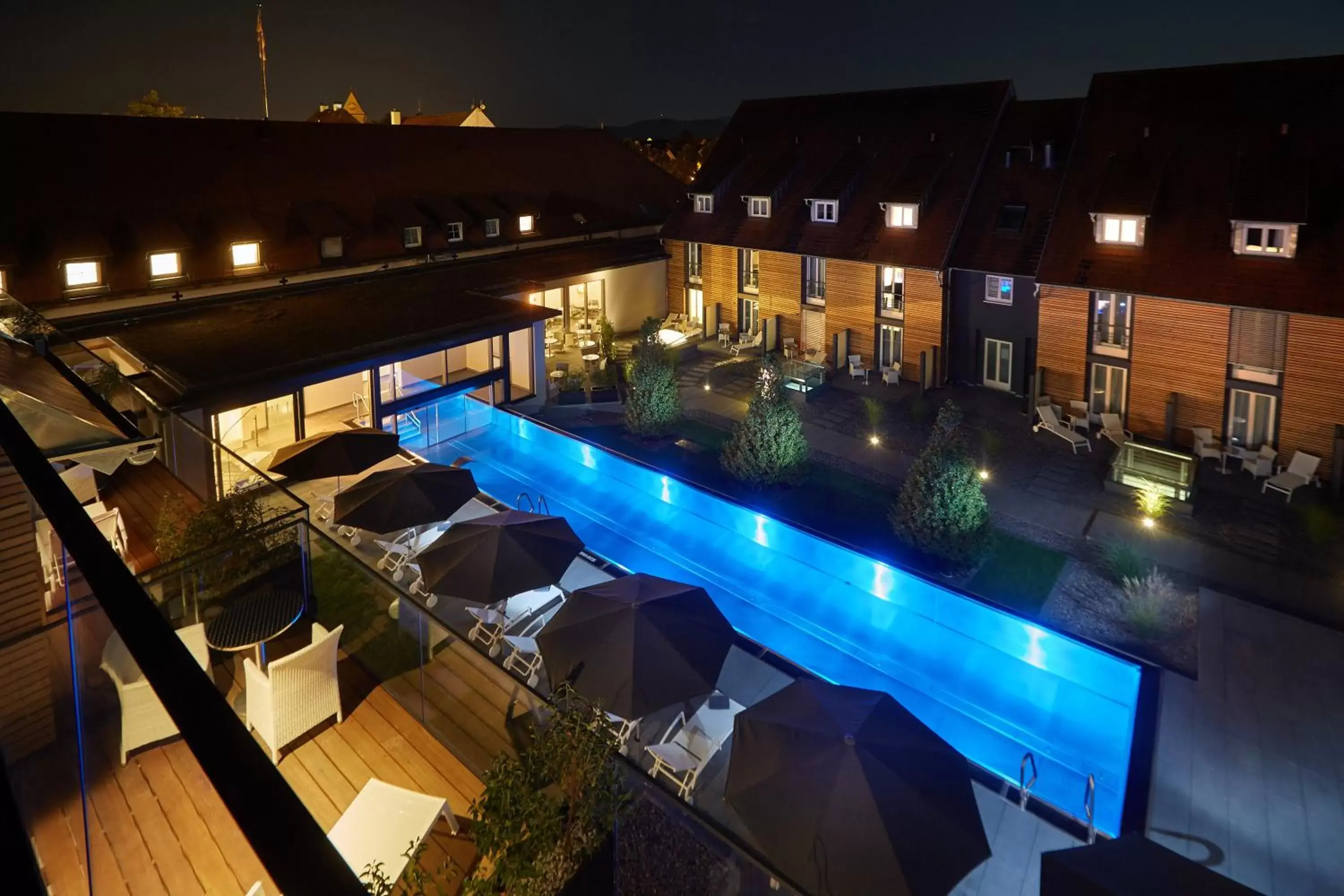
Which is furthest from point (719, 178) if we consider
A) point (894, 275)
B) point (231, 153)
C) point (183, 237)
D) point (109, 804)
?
point (109, 804)

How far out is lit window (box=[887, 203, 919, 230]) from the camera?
25.6 meters

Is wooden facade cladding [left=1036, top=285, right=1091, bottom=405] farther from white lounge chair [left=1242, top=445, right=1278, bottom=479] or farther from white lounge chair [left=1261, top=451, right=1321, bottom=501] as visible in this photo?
white lounge chair [left=1261, top=451, right=1321, bottom=501]

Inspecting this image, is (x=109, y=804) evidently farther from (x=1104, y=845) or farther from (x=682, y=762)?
(x=682, y=762)

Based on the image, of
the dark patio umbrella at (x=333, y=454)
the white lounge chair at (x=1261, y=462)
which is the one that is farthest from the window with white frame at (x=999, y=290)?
the dark patio umbrella at (x=333, y=454)

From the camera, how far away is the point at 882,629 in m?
14.0

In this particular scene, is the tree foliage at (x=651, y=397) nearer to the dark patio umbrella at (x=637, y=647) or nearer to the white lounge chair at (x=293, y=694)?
the dark patio umbrella at (x=637, y=647)

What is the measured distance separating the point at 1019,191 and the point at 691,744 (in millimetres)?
20359

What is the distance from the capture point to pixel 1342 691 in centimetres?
1227

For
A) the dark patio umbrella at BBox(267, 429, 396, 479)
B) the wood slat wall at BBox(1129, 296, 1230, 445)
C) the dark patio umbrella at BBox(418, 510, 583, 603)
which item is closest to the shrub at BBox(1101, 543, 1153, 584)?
the wood slat wall at BBox(1129, 296, 1230, 445)

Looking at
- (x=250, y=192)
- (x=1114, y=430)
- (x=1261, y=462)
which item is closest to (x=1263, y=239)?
(x=1261, y=462)

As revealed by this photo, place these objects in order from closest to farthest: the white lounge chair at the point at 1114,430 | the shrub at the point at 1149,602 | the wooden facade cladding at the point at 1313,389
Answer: the shrub at the point at 1149,602 → the wooden facade cladding at the point at 1313,389 → the white lounge chair at the point at 1114,430

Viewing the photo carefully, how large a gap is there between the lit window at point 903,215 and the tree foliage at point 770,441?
928 cm

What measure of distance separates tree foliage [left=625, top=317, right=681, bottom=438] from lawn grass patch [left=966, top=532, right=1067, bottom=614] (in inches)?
347

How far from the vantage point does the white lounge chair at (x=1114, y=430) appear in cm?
2155
